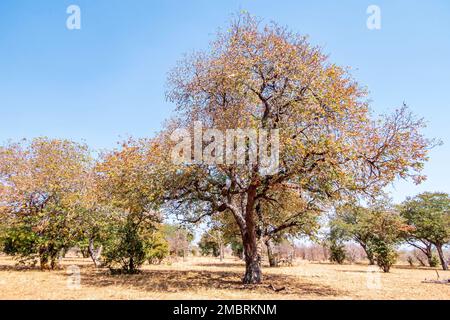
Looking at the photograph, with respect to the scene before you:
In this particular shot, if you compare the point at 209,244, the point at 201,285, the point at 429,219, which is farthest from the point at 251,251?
the point at 209,244

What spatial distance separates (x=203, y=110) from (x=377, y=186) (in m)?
9.82

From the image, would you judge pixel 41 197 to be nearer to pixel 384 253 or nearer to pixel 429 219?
pixel 384 253

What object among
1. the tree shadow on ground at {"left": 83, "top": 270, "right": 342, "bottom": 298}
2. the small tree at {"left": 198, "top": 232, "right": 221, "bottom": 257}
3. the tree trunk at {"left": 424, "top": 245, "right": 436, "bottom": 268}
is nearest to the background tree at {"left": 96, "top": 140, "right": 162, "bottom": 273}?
Answer: the tree shadow on ground at {"left": 83, "top": 270, "right": 342, "bottom": 298}

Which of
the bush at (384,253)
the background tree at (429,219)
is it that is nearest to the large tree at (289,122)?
the bush at (384,253)

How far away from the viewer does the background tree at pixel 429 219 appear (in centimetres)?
4681

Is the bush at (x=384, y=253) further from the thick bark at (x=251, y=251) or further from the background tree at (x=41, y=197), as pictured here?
the background tree at (x=41, y=197)

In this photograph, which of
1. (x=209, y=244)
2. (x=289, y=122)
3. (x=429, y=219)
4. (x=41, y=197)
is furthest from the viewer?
(x=209, y=244)

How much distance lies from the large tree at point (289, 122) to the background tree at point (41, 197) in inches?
481

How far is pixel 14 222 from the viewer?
23.0 metres

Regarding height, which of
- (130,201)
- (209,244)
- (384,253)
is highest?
(130,201)

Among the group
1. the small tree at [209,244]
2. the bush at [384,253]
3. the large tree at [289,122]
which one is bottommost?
the small tree at [209,244]

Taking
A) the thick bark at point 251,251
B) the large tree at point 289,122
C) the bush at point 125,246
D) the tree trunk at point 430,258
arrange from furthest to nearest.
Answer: the tree trunk at point 430,258 < the bush at point 125,246 < the thick bark at point 251,251 < the large tree at point 289,122

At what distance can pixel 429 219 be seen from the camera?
48688mm

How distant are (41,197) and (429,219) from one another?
2173 inches
